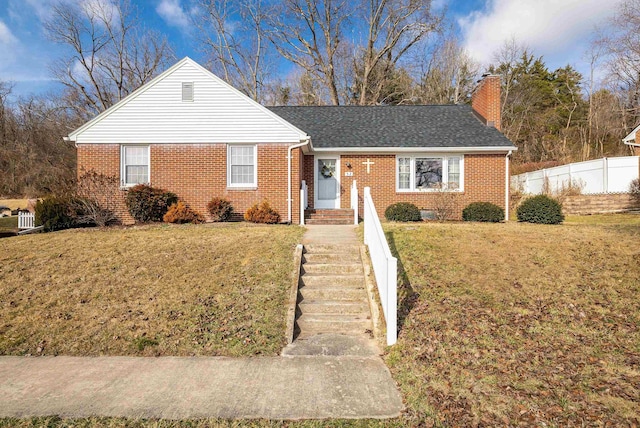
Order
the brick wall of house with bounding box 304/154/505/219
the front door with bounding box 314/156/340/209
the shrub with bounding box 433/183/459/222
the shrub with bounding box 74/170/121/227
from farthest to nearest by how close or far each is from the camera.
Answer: the front door with bounding box 314/156/340/209 → the brick wall of house with bounding box 304/154/505/219 → the shrub with bounding box 433/183/459/222 → the shrub with bounding box 74/170/121/227

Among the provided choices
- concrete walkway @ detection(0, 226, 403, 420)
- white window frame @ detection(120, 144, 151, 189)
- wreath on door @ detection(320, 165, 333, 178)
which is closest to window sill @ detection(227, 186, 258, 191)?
white window frame @ detection(120, 144, 151, 189)

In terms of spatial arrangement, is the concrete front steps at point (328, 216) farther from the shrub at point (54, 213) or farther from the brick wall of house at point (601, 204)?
the brick wall of house at point (601, 204)

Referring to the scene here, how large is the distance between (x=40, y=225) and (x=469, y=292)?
500 inches

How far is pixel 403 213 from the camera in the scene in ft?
45.9

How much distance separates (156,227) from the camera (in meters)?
12.2

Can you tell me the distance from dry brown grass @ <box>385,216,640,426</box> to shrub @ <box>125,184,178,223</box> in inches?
326

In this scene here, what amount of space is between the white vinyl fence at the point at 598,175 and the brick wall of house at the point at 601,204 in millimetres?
2028

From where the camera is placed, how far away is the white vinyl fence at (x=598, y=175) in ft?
63.6

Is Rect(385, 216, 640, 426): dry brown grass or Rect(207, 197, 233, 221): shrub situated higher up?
Rect(207, 197, 233, 221): shrub

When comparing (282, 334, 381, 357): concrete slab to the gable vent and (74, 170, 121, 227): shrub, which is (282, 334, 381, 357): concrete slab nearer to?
(74, 170, 121, 227): shrub

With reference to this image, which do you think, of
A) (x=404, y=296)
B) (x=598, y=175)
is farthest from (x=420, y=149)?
(x=598, y=175)

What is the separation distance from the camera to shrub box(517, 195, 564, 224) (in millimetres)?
13133

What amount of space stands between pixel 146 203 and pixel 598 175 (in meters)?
21.2

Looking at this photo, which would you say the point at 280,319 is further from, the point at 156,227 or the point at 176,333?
the point at 156,227
